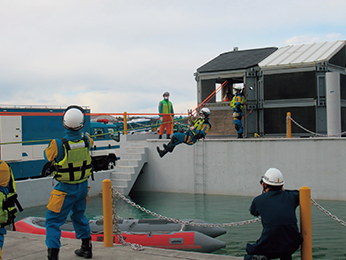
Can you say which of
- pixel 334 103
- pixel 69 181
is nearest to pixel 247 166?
pixel 334 103

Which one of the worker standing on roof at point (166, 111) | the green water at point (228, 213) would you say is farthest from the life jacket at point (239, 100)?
the green water at point (228, 213)

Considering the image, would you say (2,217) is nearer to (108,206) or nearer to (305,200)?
(108,206)

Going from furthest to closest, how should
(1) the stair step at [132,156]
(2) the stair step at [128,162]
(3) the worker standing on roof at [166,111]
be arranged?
(3) the worker standing on roof at [166,111] < (1) the stair step at [132,156] < (2) the stair step at [128,162]

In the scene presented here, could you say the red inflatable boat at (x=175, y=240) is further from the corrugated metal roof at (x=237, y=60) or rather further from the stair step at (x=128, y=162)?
the corrugated metal roof at (x=237, y=60)

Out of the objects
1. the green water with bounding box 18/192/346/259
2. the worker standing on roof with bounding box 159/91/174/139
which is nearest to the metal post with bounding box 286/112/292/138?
the green water with bounding box 18/192/346/259

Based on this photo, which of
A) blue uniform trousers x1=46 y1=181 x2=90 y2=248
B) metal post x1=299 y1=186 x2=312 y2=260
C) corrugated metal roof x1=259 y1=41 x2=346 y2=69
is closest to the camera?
metal post x1=299 y1=186 x2=312 y2=260

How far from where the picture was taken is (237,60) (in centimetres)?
1595

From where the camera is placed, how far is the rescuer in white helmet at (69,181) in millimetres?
4918

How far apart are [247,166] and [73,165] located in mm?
9140

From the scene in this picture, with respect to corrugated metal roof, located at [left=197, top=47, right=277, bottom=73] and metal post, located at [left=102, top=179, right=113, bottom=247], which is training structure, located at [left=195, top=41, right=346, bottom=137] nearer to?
corrugated metal roof, located at [left=197, top=47, right=277, bottom=73]

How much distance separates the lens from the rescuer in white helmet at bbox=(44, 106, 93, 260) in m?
4.92

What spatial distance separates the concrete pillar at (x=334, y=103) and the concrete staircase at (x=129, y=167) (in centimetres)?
733

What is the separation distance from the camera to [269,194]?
14.0 ft

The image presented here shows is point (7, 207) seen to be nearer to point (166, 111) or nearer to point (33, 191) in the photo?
point (33, 191)
